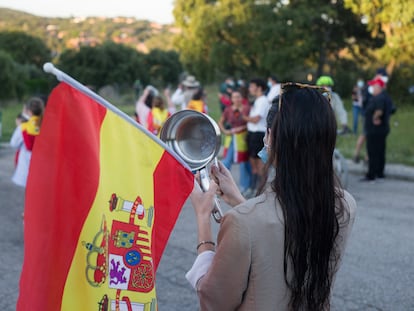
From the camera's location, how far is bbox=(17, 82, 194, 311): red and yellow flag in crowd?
1916 millimetres

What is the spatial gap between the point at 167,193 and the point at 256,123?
5.55m

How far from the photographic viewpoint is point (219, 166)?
2.19 metres

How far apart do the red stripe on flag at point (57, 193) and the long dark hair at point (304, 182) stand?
69 centimetres

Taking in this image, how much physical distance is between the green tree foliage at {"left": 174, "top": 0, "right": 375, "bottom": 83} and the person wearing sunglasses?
81.6 feet

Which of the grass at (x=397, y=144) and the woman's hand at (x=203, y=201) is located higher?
the grass at (x=397, y=144)

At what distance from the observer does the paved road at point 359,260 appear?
4406mm

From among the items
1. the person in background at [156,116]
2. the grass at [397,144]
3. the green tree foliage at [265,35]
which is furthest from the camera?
the green tree foliage at [265,35]

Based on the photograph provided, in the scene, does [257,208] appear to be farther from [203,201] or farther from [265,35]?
[265,35]

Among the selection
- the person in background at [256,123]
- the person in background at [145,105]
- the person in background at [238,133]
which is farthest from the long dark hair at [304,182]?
the person in background at [145,105]

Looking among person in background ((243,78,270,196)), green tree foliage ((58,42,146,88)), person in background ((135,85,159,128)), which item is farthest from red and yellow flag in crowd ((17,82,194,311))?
green tree foliage ((58,42,146,88))

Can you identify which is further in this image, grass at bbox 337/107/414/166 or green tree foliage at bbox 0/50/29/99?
green tree foliage at bbox 0/50/29/99

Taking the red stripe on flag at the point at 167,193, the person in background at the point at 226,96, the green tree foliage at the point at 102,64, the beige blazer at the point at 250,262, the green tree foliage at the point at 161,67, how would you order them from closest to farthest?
the beige blazer at the point at 250,262 → the red stripe on flag at the point at 167,193 → the person in background at the point at 226,96 → the green tree foliage at the point at 102,64 → the green tree foliage at the point at 161,67

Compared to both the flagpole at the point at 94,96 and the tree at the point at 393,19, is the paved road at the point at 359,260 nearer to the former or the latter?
the flagpole at the point at 94,96

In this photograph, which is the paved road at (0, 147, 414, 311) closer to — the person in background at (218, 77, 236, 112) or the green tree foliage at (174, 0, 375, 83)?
the person in background at (218, 77, 236, 112)
